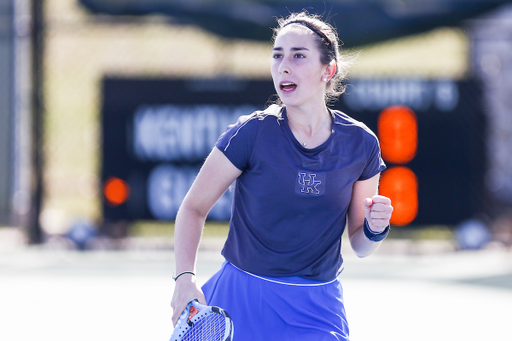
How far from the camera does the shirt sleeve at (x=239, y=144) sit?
238 cm

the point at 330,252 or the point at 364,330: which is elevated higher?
the point at 330,252

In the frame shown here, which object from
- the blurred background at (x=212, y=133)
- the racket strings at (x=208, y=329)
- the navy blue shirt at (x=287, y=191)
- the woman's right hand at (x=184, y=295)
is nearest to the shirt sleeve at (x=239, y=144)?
the navy blue shirt at (x=287, y=191)

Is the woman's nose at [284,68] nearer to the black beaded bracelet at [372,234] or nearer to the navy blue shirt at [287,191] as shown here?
the navy blue shirt at [287,191]

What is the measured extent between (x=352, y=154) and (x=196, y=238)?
682 mm

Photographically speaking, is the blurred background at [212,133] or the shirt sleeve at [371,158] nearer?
the shirt sleeve at [371,158]

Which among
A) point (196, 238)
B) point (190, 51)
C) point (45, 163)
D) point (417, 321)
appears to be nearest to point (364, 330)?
point (417, 321)

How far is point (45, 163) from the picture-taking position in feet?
26.1

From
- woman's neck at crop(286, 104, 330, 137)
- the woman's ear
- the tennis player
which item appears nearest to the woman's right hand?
the tennis player

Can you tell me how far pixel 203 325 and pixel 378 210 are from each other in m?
0.75

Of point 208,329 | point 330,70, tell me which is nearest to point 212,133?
point 330,70

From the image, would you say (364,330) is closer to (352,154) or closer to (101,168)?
(352,154)

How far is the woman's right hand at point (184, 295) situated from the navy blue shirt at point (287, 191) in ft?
0.92

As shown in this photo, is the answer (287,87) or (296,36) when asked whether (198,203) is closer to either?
(287,87)

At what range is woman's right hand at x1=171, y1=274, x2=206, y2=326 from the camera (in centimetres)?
226
